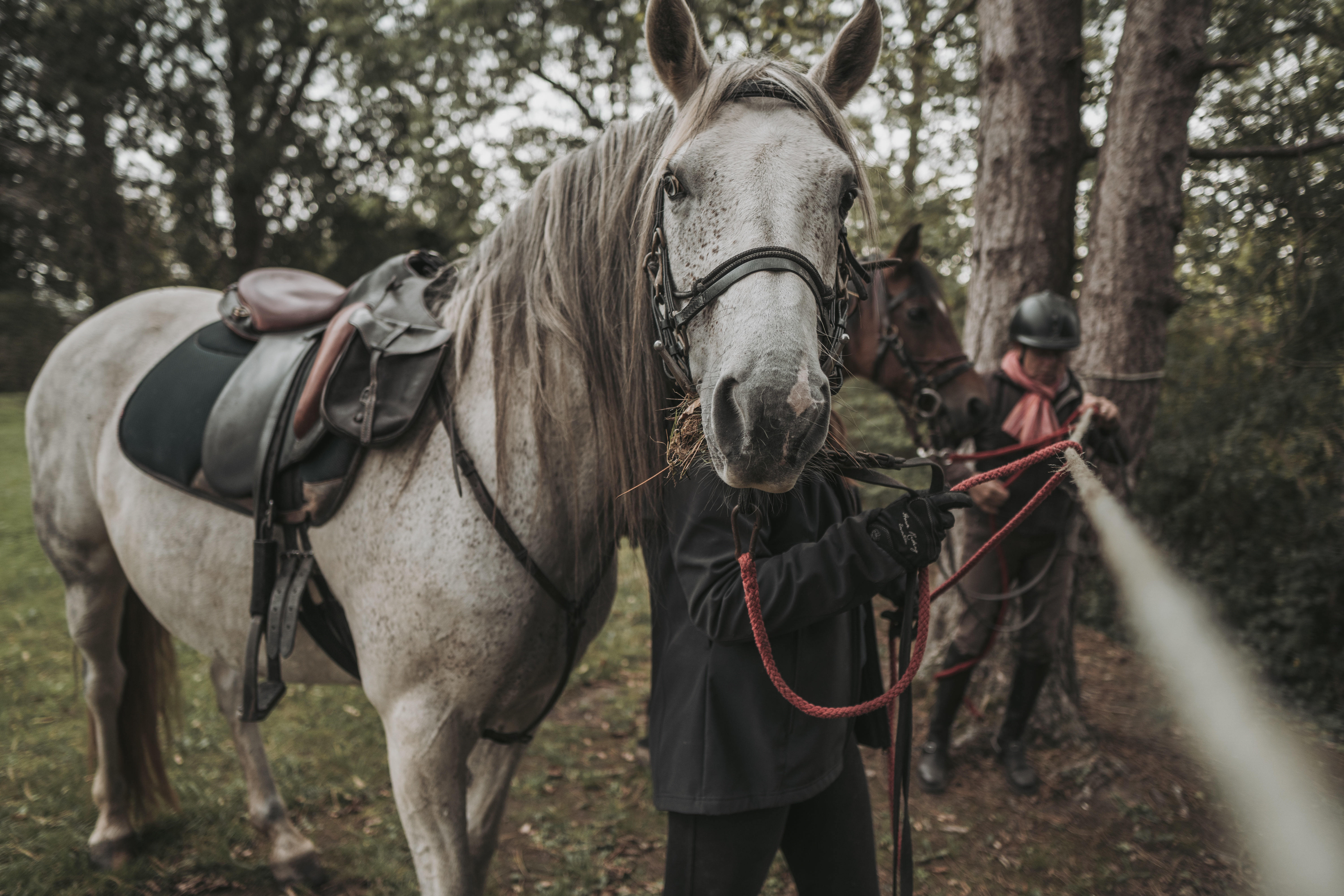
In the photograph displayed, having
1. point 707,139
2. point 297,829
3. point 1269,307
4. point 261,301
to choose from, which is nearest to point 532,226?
point 707,139

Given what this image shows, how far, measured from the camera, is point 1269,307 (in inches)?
157

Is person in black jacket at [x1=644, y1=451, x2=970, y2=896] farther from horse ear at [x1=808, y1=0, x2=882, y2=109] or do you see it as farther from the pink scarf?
the pink scarf

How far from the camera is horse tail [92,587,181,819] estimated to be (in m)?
3.02

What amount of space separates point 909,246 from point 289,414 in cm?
311

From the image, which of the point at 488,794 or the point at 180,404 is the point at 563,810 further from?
the point at 180,404

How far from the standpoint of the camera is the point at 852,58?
155 cm

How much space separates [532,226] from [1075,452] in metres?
1.34

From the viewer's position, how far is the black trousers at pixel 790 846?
4.82 feet

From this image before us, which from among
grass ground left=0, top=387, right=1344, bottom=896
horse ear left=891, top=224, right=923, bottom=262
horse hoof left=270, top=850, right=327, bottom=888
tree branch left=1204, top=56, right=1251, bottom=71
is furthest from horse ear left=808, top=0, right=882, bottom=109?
horse hoof left=270, top=850, right=327, bottom=888

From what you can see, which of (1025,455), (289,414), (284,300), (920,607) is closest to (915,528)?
(920,607)

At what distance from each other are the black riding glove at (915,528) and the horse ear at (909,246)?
2.63 metres

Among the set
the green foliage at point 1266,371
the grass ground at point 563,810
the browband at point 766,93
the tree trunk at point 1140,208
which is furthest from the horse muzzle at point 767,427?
the green foliage at point 1266,371

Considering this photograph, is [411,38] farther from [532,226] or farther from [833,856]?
[833,856]

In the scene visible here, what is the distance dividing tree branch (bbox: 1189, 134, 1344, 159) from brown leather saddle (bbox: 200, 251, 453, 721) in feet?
12.7
